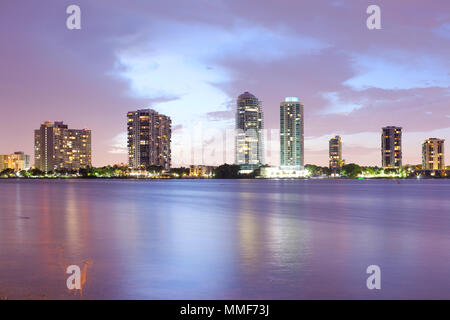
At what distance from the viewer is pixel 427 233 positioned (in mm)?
30750

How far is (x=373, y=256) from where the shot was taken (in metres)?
21.1

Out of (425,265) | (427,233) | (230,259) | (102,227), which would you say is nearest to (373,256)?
(425,265)

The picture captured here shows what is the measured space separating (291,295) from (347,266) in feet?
18.8

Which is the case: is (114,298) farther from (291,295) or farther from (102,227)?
(102,227)

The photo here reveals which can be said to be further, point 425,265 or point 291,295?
point 425,265

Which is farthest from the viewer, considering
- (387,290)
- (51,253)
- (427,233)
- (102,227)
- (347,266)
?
(102,227)

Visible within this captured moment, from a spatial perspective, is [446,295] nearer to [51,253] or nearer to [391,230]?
[51,253]
